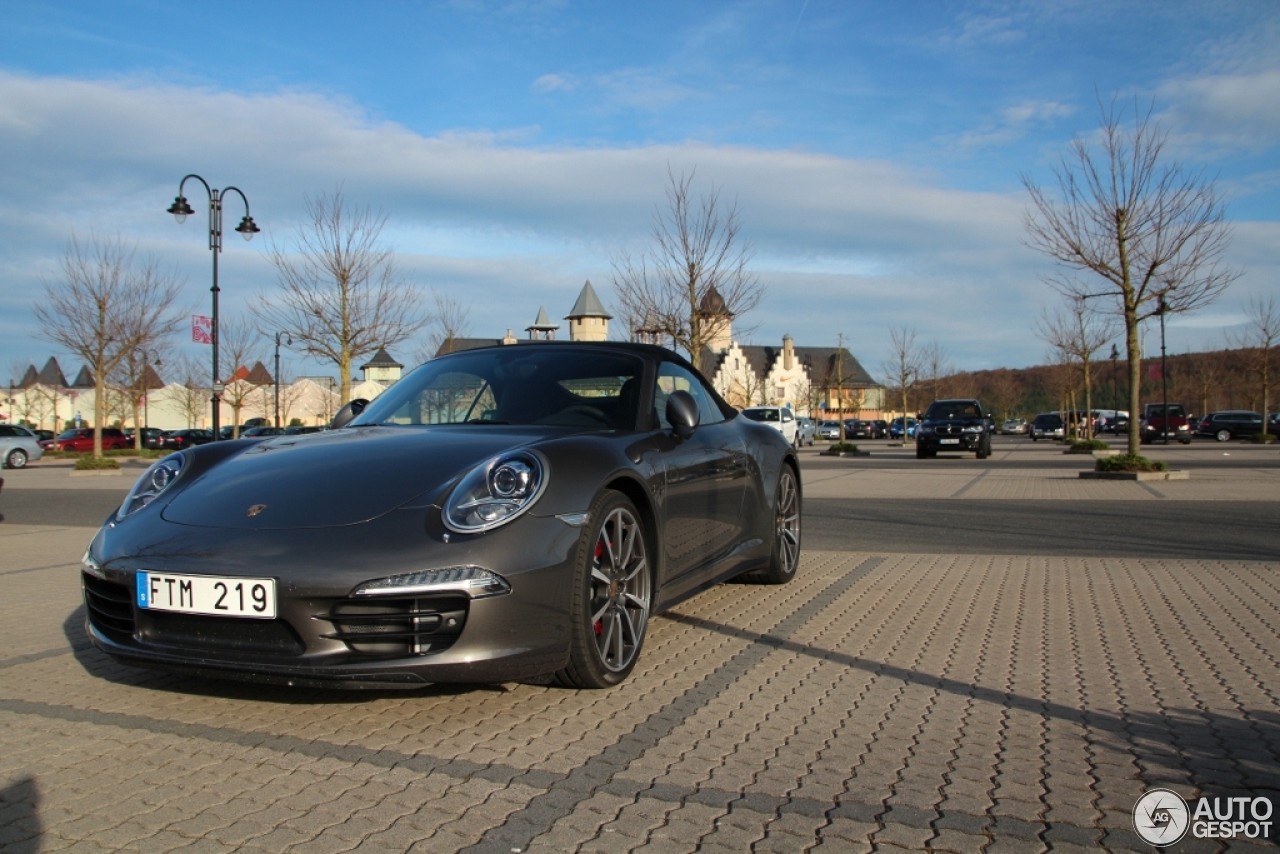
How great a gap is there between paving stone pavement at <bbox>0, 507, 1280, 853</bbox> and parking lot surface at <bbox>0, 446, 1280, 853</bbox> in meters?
0.01

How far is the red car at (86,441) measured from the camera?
5256 cm

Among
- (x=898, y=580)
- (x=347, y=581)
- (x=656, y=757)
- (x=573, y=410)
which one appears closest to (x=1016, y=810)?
(x=656, y=757)

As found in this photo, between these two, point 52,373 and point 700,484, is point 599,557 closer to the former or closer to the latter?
point 700,484

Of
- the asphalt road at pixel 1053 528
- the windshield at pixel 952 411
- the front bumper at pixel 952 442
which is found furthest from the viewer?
the windshield at pixel 952 411

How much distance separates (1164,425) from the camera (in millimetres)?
45938

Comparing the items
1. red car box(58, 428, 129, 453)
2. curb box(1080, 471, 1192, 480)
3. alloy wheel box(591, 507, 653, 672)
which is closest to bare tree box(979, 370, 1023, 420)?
red car box(58, 428, 129, 453)

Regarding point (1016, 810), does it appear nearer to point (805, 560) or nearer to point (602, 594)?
point (602, 594)

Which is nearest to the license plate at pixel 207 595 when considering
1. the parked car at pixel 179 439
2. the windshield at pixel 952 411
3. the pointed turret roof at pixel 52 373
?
the windshield at pixel 952 411

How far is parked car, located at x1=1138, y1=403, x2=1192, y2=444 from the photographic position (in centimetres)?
4600

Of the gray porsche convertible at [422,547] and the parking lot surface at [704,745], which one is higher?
the gray porsche convertible at [422,547]

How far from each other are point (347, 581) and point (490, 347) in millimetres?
2213

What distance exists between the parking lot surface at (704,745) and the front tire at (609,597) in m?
0.13

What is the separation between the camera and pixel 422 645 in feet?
10.7

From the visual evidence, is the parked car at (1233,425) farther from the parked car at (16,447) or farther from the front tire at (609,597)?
the front tire at (609,597)
